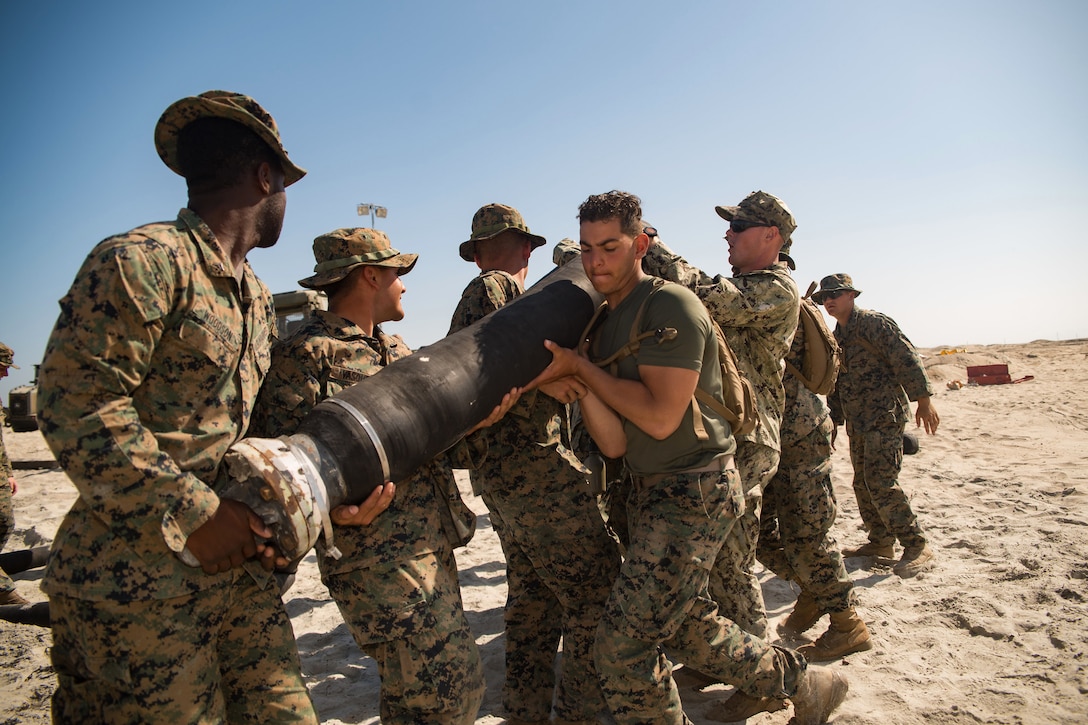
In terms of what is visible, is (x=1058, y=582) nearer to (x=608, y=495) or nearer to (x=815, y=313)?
(x=815, y=313)

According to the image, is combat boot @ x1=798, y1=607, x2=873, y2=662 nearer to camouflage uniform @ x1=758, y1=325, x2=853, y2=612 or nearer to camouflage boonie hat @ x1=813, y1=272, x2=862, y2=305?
camouflage uniform @ x1=758, y1=325, x2=853, y2=612

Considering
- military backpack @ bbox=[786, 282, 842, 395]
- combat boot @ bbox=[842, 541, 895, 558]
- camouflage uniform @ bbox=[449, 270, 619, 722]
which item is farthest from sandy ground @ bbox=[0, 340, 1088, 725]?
military backpack @ bbox=[786, 282, 842, 395]

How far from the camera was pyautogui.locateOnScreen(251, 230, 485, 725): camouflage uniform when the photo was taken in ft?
9.02

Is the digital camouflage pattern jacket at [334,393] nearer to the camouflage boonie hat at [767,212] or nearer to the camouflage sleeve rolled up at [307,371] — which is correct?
the camouflage sleeve rolled up at [307,371]

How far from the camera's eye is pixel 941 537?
7023 mm

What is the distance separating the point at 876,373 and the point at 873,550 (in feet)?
5.94

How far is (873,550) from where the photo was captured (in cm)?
678

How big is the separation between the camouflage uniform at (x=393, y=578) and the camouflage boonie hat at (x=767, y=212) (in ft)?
9.12

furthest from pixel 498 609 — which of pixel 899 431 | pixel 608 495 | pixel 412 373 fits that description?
pixel 899 431

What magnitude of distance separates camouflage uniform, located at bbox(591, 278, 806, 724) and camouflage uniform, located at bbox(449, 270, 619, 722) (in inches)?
16.5

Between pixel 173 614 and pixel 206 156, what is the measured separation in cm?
158

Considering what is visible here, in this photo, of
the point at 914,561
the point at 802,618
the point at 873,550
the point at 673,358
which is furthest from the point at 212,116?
the point at 873,550

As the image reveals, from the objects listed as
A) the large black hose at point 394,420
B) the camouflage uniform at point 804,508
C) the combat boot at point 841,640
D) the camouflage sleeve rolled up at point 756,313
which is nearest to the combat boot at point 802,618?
the camouflage uniform at point 804,508

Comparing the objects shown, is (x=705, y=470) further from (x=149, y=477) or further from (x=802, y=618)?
(x=802, y=618)
